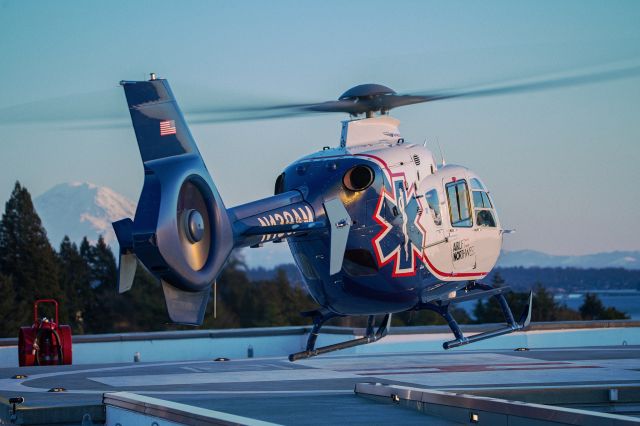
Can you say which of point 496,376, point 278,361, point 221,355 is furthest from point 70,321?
point 496,376

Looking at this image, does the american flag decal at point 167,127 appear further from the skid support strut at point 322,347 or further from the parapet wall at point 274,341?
the parapet wall at point 274,341

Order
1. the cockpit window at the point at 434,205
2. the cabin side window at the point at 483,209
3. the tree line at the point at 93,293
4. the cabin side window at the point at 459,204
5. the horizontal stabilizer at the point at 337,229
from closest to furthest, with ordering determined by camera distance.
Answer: the horizontal stabilizer at the point at 337,229 → the cockpit window at the point at 434,205 → the cabin side window at the point at 459,204 → the cabin side window at the point at 483,209 → the tree line at the point at 93,293

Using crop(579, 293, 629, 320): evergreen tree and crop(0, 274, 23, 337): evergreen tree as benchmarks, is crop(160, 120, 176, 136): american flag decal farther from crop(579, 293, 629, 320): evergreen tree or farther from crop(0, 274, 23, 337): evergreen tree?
crop(579, 293, 629, 320): evergreen tree

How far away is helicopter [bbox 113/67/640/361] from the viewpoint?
1371 cm

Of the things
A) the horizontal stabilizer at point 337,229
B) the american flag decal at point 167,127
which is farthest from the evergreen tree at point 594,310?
the american flag decal at point 167,127

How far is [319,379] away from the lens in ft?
66.5

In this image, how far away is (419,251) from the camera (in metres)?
17.9

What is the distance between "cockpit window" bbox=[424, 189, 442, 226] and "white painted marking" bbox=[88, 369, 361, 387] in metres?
4.05

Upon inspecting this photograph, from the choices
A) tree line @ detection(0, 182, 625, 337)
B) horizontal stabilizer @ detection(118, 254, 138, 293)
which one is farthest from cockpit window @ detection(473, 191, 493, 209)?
tree line @ detection(0, 182, 625, 337)

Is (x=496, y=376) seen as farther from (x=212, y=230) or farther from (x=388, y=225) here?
(x=212, y=230)

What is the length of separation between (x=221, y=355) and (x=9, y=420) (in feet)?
46.1

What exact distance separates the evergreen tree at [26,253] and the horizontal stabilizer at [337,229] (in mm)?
62784

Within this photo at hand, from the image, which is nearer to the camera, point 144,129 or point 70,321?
point 144,129

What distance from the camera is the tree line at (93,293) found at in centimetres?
7819
